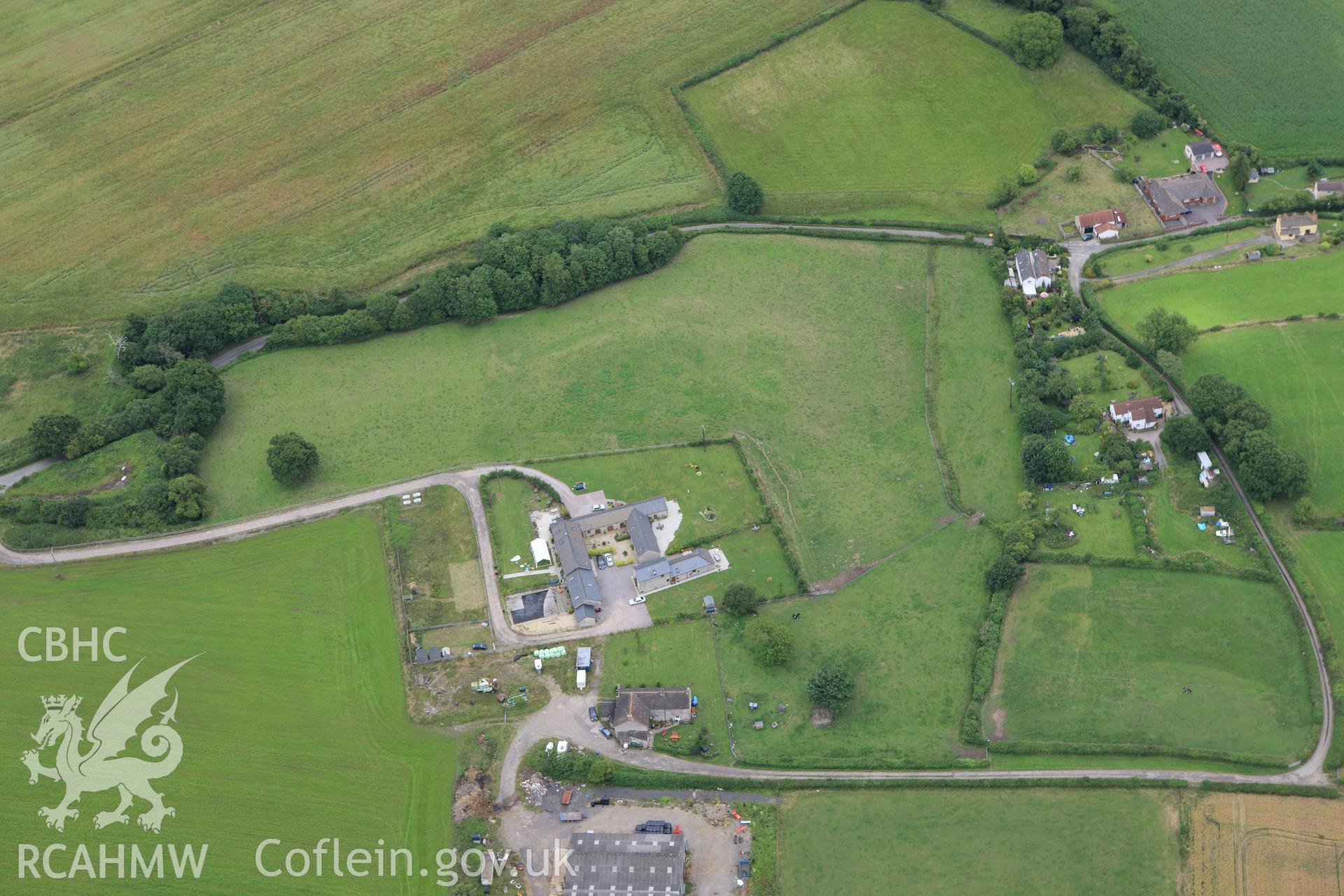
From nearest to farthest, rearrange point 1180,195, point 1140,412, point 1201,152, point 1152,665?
point 1152,665
point 1140,412
point 1180,195
point 1201,152

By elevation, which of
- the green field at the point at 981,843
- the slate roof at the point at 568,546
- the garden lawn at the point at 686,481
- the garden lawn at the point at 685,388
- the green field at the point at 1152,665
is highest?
the garden lawn at the point at 685,388

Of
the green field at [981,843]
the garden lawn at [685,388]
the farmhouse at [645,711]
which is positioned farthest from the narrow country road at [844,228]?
A: the green field at [981,843]

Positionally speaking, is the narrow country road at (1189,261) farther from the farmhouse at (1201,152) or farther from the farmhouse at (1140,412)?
the farmhouse at (1140,412)

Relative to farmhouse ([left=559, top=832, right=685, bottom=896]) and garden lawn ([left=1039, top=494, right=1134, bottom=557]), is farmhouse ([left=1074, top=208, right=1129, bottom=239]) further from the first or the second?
farmhouse ([left=559, top=832, right=685, bottom=896])

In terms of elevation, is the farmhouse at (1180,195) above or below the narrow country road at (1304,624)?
above

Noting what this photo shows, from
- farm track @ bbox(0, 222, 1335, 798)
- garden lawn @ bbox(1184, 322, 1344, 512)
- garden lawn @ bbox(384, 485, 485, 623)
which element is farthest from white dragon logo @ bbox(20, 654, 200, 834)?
garden lawn @ bbox(1184, 322, 1344, 512)

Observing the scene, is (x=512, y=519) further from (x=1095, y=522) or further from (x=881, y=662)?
(x=1095, y=522)

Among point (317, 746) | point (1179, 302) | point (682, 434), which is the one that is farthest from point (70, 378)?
point (1179, 302)

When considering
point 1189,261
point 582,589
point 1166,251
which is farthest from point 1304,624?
point 582,589
